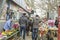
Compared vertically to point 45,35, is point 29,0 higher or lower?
higher

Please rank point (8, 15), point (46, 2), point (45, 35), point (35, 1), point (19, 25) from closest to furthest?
point (45, 35) < point (19, 25) < point (8, 15) < point (46, 2) < point (35, 1)

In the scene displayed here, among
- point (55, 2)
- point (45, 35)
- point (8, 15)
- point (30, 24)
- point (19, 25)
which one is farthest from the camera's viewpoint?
point (55, 2)

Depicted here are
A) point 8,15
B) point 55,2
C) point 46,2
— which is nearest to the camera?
point 8,15

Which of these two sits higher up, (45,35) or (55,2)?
Answer: (55,2)

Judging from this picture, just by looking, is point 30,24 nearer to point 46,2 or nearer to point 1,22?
point 1,22

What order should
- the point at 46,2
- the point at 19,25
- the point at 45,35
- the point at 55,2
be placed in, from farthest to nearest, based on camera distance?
the point at 46,2 < the point at 55,2 < the point at 19,25 < the point at 45,35

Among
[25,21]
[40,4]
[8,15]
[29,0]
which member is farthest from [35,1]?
[25,21]

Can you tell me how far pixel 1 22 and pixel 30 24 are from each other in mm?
1956

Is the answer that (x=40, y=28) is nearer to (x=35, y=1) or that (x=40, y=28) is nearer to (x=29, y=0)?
(x=29, y=0)

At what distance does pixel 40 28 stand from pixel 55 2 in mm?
24973

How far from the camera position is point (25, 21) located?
13211 millimetres

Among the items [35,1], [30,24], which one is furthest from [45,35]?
[35,1]

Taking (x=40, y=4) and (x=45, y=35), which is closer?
(x=45, y=35)

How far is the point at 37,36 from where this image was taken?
42.5 feet
